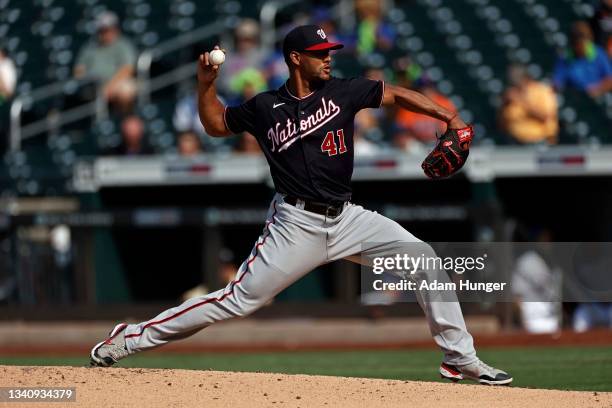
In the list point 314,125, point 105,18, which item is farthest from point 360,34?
point 314,125

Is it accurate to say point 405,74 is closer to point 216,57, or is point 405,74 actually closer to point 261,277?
point 216,57

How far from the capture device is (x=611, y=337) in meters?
10.0

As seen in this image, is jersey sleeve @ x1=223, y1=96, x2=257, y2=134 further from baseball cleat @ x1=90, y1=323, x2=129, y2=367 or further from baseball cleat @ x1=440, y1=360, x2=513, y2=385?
baseball cleat @ x1=440, y1=360, x2=513, y2=385

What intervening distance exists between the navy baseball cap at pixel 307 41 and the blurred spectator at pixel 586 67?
6156 millimetres

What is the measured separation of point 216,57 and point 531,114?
5927 millimetres

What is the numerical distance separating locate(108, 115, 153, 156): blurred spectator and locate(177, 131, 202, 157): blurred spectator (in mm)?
392

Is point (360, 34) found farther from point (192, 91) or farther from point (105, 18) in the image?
point (105, 18)

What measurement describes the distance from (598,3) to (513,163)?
2651mm

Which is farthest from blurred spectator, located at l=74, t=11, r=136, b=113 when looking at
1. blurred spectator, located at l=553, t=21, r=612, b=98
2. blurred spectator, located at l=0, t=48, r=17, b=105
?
blurred spectator, located at l=553, t=21, r=612, b=98

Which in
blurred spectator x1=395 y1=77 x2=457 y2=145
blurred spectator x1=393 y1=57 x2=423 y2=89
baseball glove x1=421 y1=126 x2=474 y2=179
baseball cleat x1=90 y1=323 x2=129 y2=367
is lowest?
baseball cleat x1=90 y1=323 x2=129 y2=367

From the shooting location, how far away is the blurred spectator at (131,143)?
11773 mm

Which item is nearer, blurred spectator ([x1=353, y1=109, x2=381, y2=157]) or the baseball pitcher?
the baseball pitcher

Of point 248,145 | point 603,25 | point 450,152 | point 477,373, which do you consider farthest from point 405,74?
point 477,373

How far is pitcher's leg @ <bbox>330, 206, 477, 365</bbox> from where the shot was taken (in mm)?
5664
